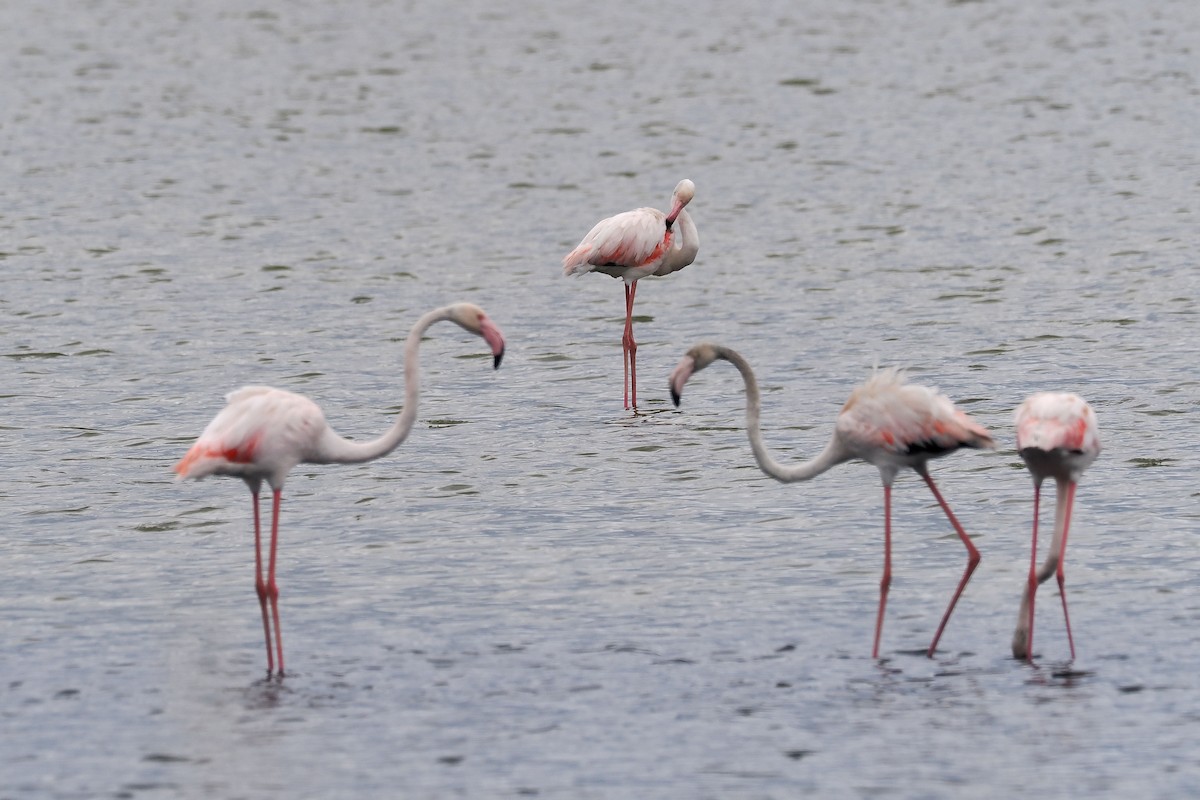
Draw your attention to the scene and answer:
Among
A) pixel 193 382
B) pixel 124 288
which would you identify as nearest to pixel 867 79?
pixel 124 288

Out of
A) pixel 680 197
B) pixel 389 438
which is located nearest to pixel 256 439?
pixel 389 438

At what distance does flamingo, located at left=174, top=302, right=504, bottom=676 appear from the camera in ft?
36.2

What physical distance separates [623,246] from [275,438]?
26.9 ft

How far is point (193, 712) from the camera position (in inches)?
408

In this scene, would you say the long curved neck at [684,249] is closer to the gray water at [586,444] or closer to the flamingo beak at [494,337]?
the gray water at [586,444]

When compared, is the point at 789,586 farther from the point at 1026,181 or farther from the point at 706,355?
the point at 1026,181

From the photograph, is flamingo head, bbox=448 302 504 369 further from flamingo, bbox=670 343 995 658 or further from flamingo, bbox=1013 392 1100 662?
flamingo, bbox=1013 392 1100 662

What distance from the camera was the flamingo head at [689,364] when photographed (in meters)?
10.7

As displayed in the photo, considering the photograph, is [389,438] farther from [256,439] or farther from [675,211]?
[675,211]

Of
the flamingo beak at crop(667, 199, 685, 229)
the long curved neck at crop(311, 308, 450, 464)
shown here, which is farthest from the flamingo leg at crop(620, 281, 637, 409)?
the long curved neck at crop(311, 308, 450, 464)

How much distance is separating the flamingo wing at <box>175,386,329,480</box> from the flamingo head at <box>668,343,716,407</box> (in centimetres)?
198

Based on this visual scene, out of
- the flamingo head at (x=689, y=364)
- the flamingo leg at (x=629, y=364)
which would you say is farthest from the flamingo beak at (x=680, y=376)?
the flamingo leg at (x=629, y=364)

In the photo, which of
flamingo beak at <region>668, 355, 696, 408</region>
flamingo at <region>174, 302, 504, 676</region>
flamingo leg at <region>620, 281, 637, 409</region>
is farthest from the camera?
flamingo leg at <region>620, 281, 637, 409</region>

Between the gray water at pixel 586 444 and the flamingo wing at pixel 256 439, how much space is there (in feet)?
3.52
